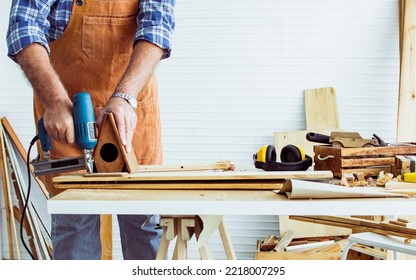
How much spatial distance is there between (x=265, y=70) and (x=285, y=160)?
1713 millimetres

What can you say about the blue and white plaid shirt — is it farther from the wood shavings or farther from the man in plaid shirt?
the wood shavings

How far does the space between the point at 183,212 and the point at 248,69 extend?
2089 millimetres

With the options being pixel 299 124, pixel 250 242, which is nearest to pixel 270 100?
pixel 299 124

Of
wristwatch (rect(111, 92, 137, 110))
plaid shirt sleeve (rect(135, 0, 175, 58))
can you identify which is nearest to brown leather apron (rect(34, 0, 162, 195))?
plaid shirt sleeve (rect(135, 0, 175, 58))

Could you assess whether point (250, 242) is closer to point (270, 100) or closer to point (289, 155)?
point (270, 100)

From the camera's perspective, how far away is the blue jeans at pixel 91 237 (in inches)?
69.3

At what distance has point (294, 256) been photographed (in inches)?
104

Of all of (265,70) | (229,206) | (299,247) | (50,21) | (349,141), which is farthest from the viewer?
(265,70)

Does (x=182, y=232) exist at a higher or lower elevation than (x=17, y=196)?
higher

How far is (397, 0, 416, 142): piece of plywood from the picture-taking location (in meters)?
2.88

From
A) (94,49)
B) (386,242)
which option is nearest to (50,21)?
(94,49)

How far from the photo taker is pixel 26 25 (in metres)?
1.59

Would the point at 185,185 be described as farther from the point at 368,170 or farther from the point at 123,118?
the point at 368,170

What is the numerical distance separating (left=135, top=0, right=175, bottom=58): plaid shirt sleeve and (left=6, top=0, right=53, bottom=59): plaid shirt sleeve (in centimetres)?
30
